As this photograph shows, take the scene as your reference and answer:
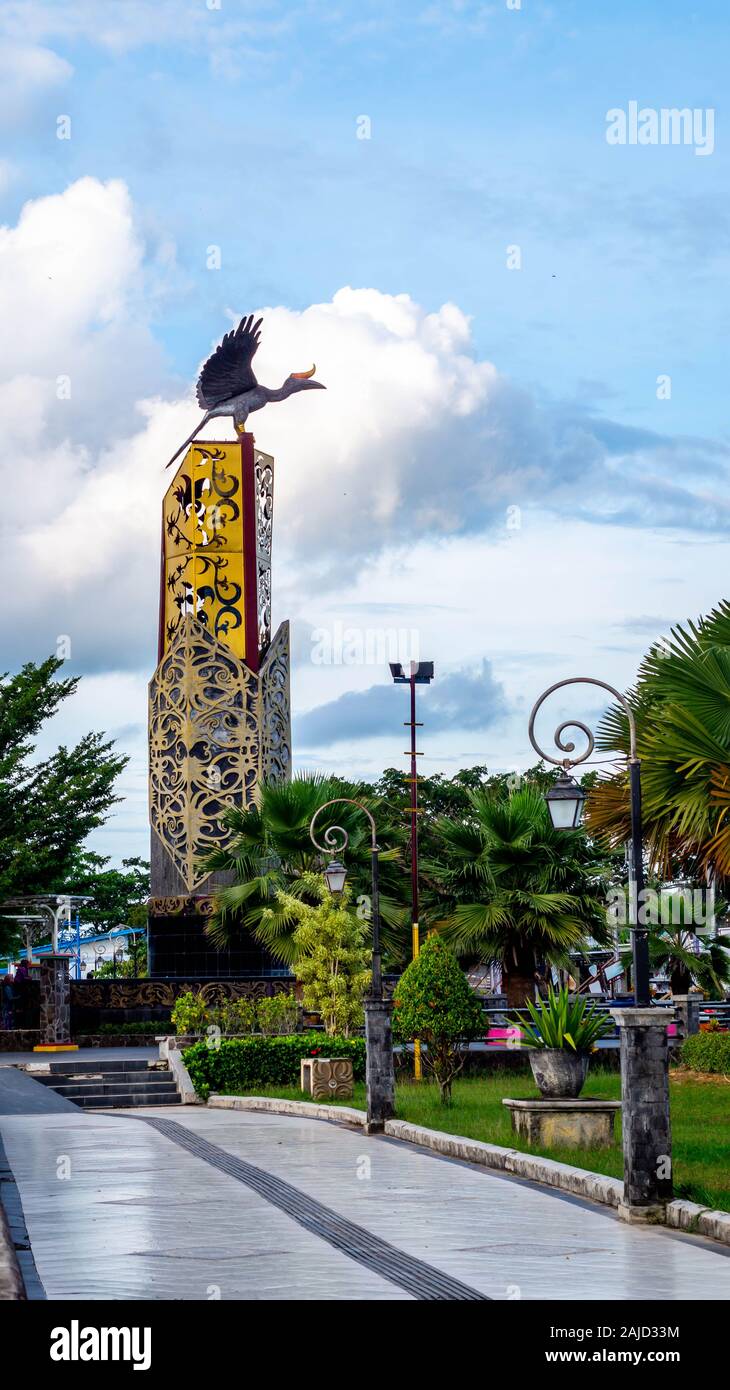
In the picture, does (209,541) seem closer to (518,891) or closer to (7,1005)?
(7,1005)

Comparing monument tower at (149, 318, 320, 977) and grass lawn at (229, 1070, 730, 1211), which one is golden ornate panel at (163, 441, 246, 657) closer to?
monument tower at (149, 318, 320, 977)

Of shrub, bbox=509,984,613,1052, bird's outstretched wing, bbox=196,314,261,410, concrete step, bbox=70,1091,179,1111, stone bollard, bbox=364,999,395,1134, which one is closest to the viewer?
shrub, bbox=509,984,613,1052

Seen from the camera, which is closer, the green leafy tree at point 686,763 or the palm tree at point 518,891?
the green leafy tree at point 686,763

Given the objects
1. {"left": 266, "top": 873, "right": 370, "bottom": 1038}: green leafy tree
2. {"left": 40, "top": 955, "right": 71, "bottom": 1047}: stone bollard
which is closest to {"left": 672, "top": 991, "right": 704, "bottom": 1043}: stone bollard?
{"left": 266, "top": 873, "right": 370, "bottom": 1038}: green leafy tree

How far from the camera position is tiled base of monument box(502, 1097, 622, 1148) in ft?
52.2

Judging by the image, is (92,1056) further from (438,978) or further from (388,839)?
(438,978)

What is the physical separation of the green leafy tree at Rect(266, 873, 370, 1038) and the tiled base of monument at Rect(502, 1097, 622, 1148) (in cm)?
1264

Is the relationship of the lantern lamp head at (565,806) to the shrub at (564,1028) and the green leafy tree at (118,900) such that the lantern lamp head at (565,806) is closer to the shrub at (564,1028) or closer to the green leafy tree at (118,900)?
the shrub at (564,1028)

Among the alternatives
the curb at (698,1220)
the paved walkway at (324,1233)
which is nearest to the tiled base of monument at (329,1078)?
the paved walkway at (324,1233)

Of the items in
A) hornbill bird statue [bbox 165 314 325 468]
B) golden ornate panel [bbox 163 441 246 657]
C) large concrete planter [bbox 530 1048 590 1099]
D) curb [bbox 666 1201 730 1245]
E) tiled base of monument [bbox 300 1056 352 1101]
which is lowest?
tiled base of monument [bbox 300 1056 352 1101]

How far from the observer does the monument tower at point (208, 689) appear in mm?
37281

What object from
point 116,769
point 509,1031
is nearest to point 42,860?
point 116,769

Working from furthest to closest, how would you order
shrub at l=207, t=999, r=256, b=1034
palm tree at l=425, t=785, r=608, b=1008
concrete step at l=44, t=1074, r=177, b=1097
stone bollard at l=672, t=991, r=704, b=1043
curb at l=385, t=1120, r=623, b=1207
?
shrub at l=207, t=999, r=256, b=1034 < palm tree at l=425, t=785, r=608, b=1008 < stone bollard at l=672, t=991, r=704, b=1043 < concrete step at l=44, t=1074, r=177, b=1097 < curb at l=385, t=1120, r=623, b=1207

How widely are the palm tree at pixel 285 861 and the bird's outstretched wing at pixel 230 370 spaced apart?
1015 cm
